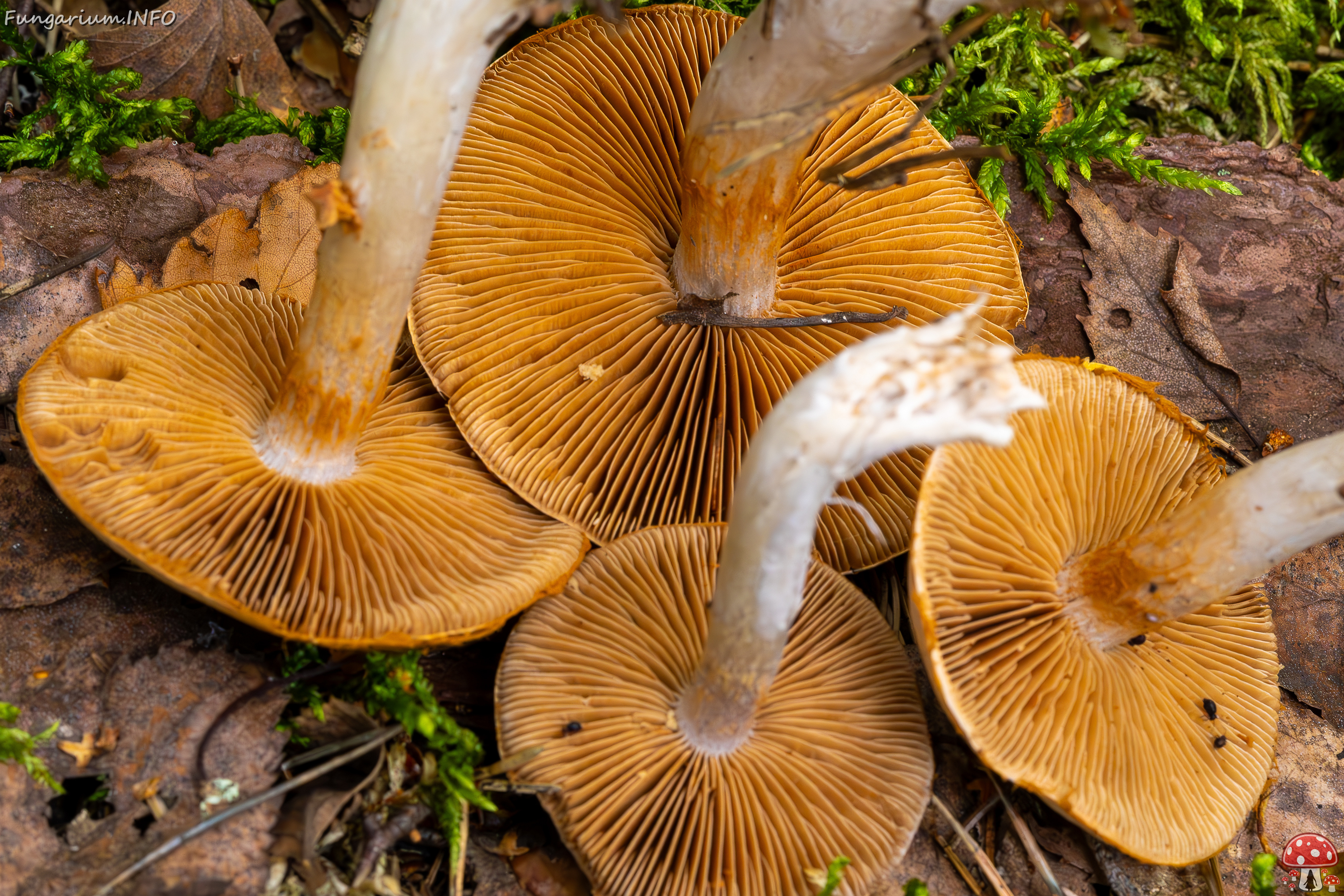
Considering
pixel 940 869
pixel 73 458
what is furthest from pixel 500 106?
pixel 940 869

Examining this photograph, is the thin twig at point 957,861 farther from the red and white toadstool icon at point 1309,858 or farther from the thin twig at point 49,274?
the thin twig at point 49,274

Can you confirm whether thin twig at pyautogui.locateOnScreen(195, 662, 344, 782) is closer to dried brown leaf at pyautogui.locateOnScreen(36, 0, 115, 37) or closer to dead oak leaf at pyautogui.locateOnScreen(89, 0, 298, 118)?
dead oak leaf at pyautogui.locateOnScreen(89, 0, 298, 118)

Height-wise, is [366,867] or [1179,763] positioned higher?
[366,867]

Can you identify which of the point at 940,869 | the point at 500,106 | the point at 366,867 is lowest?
the point at 940,869

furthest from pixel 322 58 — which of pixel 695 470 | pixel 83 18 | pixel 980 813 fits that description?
pixel 980 813

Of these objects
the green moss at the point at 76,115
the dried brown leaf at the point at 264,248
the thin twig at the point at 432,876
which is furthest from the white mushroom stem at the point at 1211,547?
the green moss at the point at 76,115

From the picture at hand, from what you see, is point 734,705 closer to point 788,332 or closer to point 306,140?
point 788,332

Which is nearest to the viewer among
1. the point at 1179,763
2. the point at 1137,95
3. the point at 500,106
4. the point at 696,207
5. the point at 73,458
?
the point at 73,458

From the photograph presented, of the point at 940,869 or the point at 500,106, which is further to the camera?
the point at 500,106
